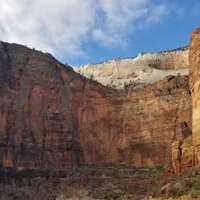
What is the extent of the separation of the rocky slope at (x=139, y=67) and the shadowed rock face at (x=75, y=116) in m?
31.7

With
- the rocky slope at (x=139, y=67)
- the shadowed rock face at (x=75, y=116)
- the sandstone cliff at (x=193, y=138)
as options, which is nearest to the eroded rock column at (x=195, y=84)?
the sandstone cliff at (x=193, y=138)

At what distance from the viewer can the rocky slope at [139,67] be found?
386 feet

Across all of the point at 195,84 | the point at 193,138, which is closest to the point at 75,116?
the point at 195,84

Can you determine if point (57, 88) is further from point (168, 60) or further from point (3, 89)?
point (168, 60)

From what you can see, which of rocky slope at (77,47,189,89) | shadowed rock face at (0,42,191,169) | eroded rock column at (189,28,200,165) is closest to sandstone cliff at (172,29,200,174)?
eroded rock column at (189,28,200,165)

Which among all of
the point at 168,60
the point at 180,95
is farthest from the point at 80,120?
the point at 168,60

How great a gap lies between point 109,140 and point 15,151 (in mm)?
14788

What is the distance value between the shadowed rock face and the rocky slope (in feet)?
104

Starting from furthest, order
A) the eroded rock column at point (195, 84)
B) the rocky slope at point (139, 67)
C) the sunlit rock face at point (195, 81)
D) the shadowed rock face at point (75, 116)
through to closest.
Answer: the rocky slope at point (139, 67) < the shadowed rock face at point (75, 116) < the sunlit rock face at point (195, 81) < the eroded rock column at point (195, 84)

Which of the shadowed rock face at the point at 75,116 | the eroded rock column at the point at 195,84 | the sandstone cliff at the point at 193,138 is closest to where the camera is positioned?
the eroded rock column at the point at 195,84

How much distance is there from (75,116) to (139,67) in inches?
1887

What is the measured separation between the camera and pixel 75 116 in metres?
79.6

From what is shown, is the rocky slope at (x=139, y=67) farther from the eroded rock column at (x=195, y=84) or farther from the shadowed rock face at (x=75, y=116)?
the eroded rock column at (x=195, y=84)

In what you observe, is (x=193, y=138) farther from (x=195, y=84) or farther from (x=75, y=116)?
(x=75, y=116)
